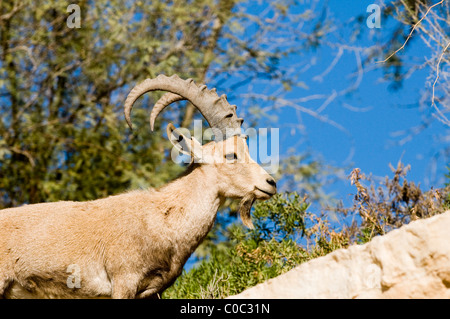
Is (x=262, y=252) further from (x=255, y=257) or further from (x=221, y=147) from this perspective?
(x=221, y=147)

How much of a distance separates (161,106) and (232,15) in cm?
875

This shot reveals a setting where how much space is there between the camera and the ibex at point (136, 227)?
6.69 metres

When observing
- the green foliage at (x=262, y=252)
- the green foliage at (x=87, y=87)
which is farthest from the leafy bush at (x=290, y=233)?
the green foliage at (x=87, y=87)

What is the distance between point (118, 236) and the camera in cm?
677

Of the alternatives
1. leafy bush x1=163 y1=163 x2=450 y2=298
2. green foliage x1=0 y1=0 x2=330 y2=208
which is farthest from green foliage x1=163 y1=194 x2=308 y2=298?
green foliage x1=0 y1=0 x2=330 y2=208

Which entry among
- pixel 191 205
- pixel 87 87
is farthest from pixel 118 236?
pixel 87 87

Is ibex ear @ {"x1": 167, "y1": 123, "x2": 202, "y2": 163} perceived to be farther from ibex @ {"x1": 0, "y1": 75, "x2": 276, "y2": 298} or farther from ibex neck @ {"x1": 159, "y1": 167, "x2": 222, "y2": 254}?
ibex neck @ {"x1": 159, "y1": 167, "x2": 222, "y2": 254}

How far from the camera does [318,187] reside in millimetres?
15562

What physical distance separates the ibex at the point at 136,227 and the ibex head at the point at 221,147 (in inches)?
0.4

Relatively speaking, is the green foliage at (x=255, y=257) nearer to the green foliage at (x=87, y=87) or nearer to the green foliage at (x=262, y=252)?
the green foliage at (x=262, y=252)

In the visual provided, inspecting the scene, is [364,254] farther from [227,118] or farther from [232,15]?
[232,15]

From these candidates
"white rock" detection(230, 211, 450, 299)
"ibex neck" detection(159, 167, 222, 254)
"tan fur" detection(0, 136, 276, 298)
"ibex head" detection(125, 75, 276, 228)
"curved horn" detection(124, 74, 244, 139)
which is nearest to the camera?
"white rock" detection(230, 211, 450, 299)

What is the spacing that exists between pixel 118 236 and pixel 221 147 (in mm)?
1481

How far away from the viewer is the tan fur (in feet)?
21.9
